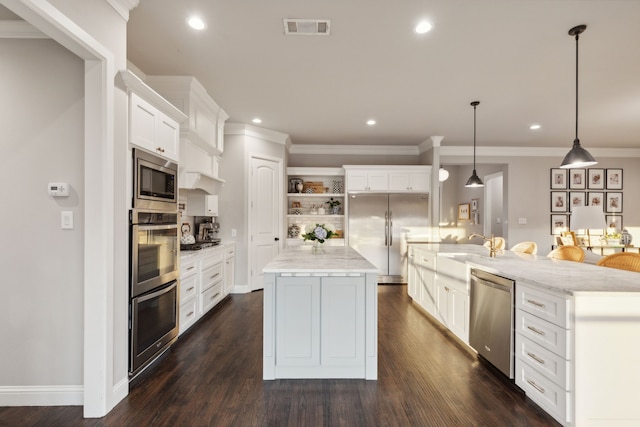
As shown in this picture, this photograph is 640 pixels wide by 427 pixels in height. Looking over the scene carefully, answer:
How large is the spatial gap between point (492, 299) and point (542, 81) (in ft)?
7.92

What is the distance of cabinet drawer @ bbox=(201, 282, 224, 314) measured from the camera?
370cm

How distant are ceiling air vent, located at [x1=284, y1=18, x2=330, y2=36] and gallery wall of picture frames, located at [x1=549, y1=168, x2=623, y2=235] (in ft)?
20.5

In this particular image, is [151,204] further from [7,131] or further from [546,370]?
[546,370]

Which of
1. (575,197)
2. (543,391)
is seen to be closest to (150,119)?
(543,391)

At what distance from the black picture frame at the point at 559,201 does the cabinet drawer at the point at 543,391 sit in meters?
5.62

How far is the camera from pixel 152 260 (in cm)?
240

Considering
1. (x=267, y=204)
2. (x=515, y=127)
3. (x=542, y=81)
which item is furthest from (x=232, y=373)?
(x=515, y=127)

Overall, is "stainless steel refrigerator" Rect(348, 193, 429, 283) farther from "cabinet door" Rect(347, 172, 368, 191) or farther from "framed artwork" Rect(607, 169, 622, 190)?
"framed artwork" Rect(607, 169, 622, 190)

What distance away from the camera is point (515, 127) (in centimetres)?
504

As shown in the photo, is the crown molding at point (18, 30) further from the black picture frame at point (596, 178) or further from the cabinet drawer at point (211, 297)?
the black picture frame at point (596, 178)

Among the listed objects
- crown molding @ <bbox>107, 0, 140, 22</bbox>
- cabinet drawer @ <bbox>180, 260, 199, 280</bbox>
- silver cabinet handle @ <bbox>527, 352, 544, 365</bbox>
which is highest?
crown molding @ <bbox>107, 0, 140, 22</bbox>

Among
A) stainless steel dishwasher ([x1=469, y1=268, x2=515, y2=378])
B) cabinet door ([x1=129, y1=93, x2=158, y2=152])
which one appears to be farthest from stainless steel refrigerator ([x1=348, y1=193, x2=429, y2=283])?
cabinet door ([x1=129, y1=93, x2=158, y2=152])

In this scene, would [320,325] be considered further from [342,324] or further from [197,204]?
[197,204]

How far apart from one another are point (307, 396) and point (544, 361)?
1511 millimetres
